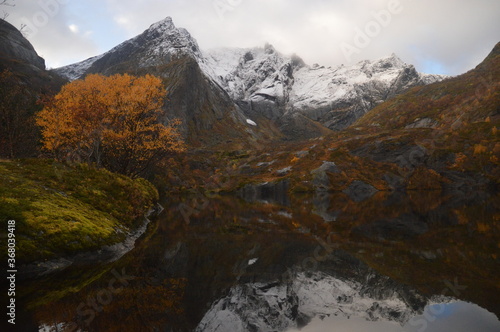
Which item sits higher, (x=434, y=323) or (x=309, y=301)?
(x=434, y=323)

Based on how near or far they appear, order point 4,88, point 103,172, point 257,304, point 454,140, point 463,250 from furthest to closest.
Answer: point 454,140, point 4,88, point 103,172, point 463,250, point 257,304

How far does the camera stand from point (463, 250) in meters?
13.8

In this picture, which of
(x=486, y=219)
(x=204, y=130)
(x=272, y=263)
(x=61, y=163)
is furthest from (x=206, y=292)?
(x=204, y=130)

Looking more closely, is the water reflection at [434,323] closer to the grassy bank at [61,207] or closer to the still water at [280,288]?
the still water at [280,288]

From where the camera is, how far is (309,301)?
30.0 ft

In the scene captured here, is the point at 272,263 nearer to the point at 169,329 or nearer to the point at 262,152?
the point at 169,329

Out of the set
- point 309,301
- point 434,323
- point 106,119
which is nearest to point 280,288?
point 309,301

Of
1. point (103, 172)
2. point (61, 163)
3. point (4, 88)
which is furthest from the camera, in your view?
point (4, 88)

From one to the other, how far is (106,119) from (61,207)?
17588 mm

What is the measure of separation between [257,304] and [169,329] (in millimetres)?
2793

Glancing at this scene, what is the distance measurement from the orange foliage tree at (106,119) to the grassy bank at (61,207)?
8.41 metres

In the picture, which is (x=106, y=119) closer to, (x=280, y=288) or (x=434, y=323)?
(x=280, y=288)

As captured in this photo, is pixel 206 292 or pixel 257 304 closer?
pixel 257 304

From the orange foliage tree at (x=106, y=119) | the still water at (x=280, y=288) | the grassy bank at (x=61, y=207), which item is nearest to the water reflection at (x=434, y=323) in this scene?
the still water at (x=280, y=288)
